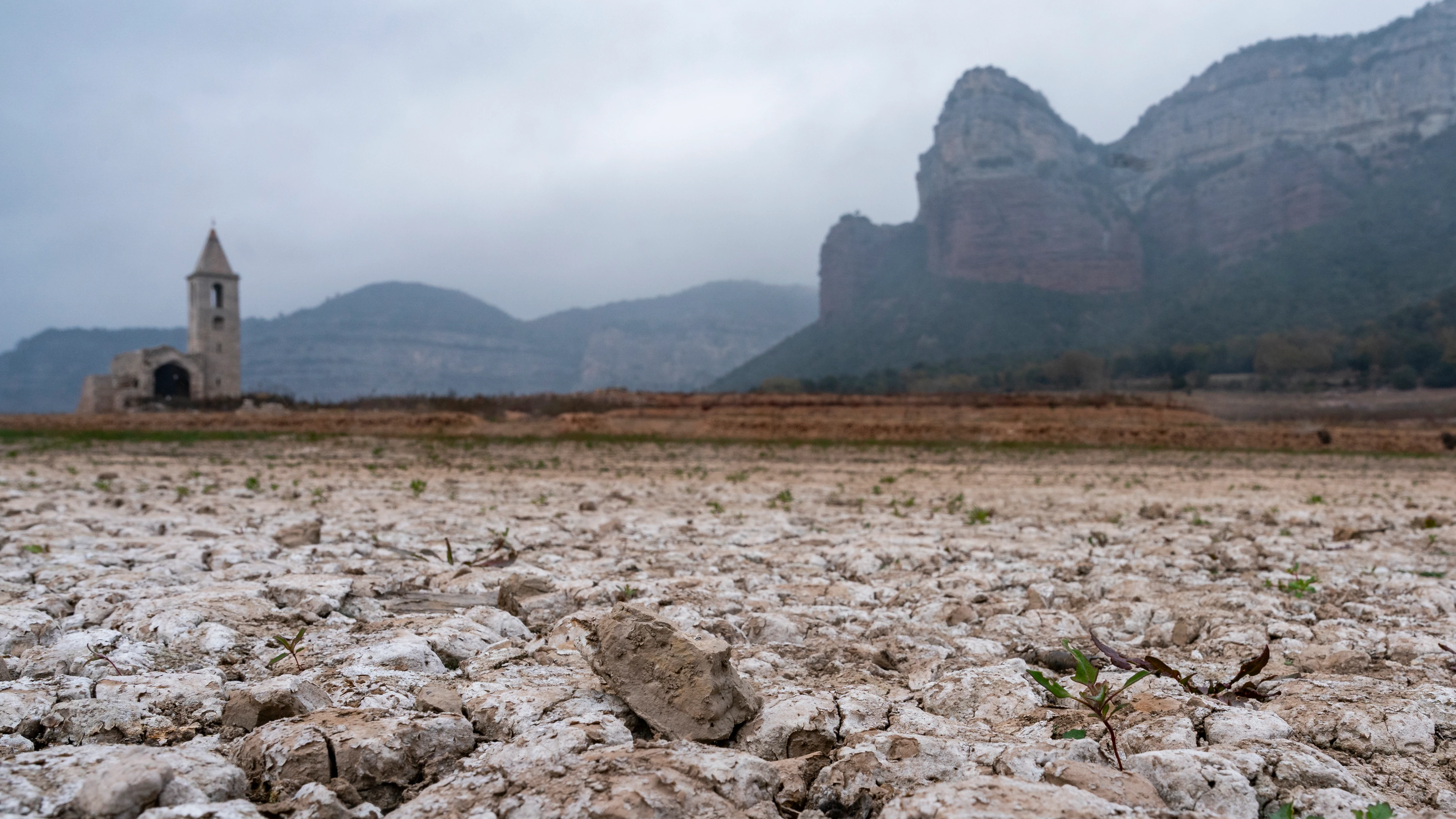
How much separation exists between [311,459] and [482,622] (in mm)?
12998

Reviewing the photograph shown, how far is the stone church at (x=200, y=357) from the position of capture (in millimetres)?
38812

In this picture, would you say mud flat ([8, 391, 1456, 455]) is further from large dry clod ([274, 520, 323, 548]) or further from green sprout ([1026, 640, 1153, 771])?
green sprout ([1026, 640, 1153, 771])

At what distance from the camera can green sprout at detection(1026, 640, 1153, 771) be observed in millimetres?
1984

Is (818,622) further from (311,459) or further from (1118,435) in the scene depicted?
(1118,435)

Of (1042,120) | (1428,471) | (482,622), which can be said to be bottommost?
(1428,471)

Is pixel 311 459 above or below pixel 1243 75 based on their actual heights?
below

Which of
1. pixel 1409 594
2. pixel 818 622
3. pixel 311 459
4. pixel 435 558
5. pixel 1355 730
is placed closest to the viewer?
pixel 1355 730

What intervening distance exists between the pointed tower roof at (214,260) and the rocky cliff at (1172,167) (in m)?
85.7

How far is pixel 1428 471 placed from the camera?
589 inches

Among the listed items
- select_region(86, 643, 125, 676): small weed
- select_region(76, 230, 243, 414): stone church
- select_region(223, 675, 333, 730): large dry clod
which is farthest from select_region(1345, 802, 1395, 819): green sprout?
select_region(76, 230, 243, 414): stone church

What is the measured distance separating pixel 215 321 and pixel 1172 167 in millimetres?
137357

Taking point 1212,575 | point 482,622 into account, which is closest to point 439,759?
point 482,622

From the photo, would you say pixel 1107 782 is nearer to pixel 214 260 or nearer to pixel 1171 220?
pixel 214 260

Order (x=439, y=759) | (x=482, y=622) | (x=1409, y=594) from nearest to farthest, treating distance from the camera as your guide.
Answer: (x=439, y=759) < (x=482, y=622) < (x=1409, y=594)
